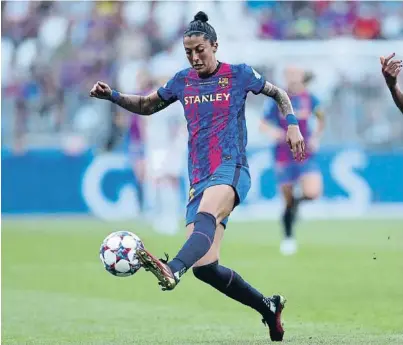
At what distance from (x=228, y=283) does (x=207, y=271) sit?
204 millimetres

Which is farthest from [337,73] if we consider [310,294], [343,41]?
[310,294]

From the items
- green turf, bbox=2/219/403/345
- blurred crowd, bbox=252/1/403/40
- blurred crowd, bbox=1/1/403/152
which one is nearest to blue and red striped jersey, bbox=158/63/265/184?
green turf, bbox=2/219/403/345

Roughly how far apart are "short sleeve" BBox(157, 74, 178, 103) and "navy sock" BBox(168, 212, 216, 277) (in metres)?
1.04

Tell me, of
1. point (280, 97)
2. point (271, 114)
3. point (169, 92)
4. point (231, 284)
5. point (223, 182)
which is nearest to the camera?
point (223, 182)

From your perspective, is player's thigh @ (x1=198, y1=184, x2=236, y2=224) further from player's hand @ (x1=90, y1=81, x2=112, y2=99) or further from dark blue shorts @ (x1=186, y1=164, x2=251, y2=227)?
player's hand @ (x1=90, y1=81, x2=112, y2=99)

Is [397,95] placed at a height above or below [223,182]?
above

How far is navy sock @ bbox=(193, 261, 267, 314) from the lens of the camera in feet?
25.1

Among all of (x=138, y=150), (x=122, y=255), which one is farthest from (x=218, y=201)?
(x=138, y=150)

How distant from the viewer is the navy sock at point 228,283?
7.65 m

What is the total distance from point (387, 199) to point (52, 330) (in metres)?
14.7

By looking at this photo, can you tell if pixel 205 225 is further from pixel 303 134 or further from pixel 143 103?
pixel 303 134

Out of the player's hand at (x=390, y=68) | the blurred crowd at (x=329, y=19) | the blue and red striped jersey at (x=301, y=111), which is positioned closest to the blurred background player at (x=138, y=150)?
the blurred crowd at (x=329, y=19)

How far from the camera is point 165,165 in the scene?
20.8 metres

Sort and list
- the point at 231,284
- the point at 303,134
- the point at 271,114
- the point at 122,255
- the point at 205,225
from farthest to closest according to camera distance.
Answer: the point at 303,134 → the point at 271,114 → the point at 231,284 → the point at 205,225 → the point at 122,255
